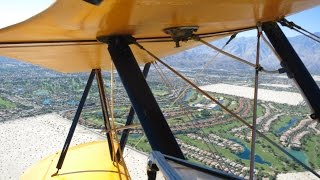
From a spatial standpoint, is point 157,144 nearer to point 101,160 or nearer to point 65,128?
point 101,160

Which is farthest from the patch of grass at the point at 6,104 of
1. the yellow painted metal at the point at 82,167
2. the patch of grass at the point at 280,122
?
the yellow painted metal at the point at 82,167

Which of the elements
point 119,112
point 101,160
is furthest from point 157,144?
point 119,112

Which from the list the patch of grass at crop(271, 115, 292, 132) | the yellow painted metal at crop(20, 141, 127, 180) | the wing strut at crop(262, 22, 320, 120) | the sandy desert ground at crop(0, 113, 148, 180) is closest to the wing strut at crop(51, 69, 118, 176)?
the yellow painted metal at crop(20, 141, 127, 180)

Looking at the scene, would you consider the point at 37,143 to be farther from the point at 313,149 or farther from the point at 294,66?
the point at 294,66

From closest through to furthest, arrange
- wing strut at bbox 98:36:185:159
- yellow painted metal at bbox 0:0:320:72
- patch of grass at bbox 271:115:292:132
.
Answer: yellow painted metal at bbox 0:0:320:72, wing strut at bbox 98:36:185:159, patch of grass at bbox 271:115:292:132

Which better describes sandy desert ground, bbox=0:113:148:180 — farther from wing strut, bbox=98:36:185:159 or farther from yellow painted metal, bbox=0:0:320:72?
wing strut, bbox=98:36:185:159

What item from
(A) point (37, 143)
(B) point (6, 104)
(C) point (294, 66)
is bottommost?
(A) point (37, 143)

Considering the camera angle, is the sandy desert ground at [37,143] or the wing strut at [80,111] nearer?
the wing strut at [80,111]

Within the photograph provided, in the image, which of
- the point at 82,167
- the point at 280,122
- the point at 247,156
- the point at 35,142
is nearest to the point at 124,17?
the point at 82,167

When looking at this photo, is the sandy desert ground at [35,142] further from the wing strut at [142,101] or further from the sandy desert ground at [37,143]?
the wing strut at [142,101]
